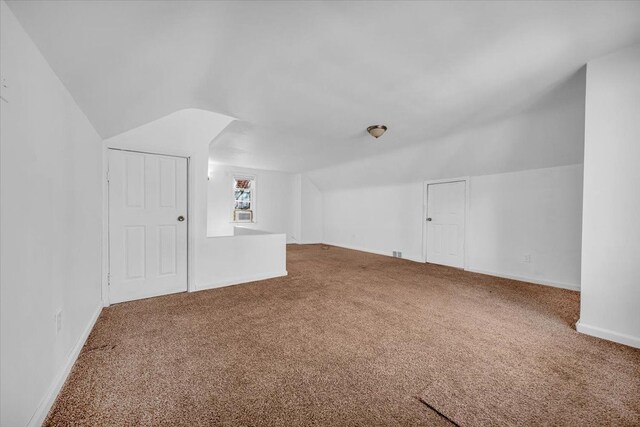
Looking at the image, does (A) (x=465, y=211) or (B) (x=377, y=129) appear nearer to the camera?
(B) (x=377, y=129)

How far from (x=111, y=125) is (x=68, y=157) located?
91cm

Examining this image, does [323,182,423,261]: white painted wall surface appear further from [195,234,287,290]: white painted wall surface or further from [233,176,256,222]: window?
[195,234,287,290]: white painted wall surface

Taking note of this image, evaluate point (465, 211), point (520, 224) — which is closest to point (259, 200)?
point (465, 211)

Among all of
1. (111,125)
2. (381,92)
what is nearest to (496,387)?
(381,92)

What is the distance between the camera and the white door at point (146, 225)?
8.89 ft

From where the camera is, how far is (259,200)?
700 centimetres

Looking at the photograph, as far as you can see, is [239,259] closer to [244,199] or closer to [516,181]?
[244,199]

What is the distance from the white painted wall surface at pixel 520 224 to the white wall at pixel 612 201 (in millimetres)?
1577

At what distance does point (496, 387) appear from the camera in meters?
1.44

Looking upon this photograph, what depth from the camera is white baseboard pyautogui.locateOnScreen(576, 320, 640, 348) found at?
6.22ft

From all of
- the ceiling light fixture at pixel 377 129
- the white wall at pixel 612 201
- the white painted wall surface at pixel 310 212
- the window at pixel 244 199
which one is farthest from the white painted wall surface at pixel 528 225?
the window at pixel 244 199

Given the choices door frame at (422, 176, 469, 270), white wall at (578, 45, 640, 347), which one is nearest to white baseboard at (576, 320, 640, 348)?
white wall at (578, 45, 640, 347)

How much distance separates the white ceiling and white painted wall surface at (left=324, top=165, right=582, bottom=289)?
1359 mm

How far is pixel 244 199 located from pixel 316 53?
5453 mm
